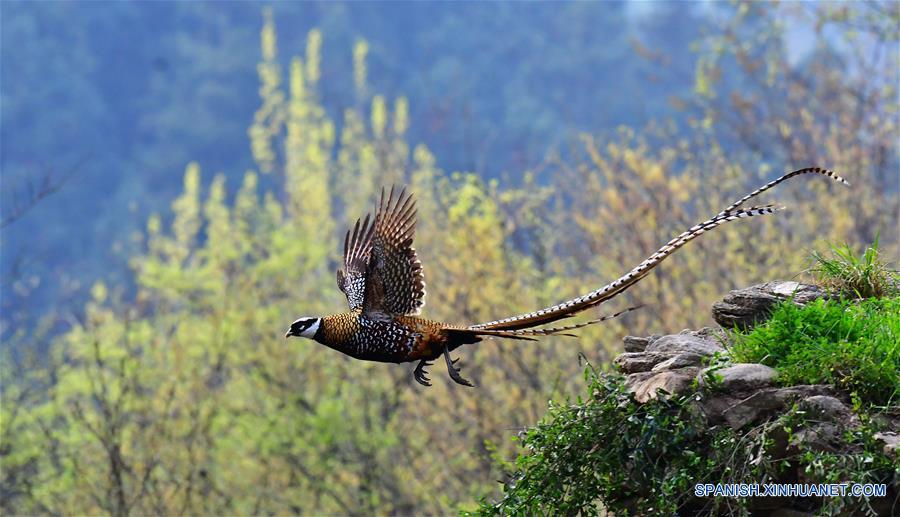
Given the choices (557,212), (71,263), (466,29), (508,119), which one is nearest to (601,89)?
(508,119)

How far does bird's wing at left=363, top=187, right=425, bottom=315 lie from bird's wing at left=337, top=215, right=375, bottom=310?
0.89 ft

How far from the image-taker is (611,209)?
1606 cm

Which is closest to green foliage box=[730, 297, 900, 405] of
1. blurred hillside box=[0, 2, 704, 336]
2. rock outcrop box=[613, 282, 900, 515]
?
rock outcrop box=[613, 282, 900, 515]

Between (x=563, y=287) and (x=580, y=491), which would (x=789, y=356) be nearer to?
(x=580, y=491)

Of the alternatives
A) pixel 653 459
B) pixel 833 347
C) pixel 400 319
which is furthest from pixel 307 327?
pixel 833 347

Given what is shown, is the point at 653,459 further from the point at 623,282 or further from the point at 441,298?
the point at 441,298

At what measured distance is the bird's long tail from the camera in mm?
5453

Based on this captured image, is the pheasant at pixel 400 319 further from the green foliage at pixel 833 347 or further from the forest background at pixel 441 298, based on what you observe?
the forest background at pixel 441 298

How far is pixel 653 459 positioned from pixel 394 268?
2010 mm

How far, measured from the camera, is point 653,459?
5594 mm

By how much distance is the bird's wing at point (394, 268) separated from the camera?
6598 mm

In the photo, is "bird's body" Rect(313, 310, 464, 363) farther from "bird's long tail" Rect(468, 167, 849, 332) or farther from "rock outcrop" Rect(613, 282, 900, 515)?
"rock outcrop" Rect(613, 282, 900, 515)

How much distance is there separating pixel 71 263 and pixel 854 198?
51310 mm

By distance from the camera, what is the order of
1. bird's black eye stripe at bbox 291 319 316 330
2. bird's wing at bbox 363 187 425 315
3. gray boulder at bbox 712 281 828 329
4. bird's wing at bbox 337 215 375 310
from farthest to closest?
bird's wing at bbox 337 215 375 310 → bird's wing at bbox 363 187 425 315 → bird's black eye stripe at bbox 291 319 316 330 → gray boulder at bbox 712 281 828 329
